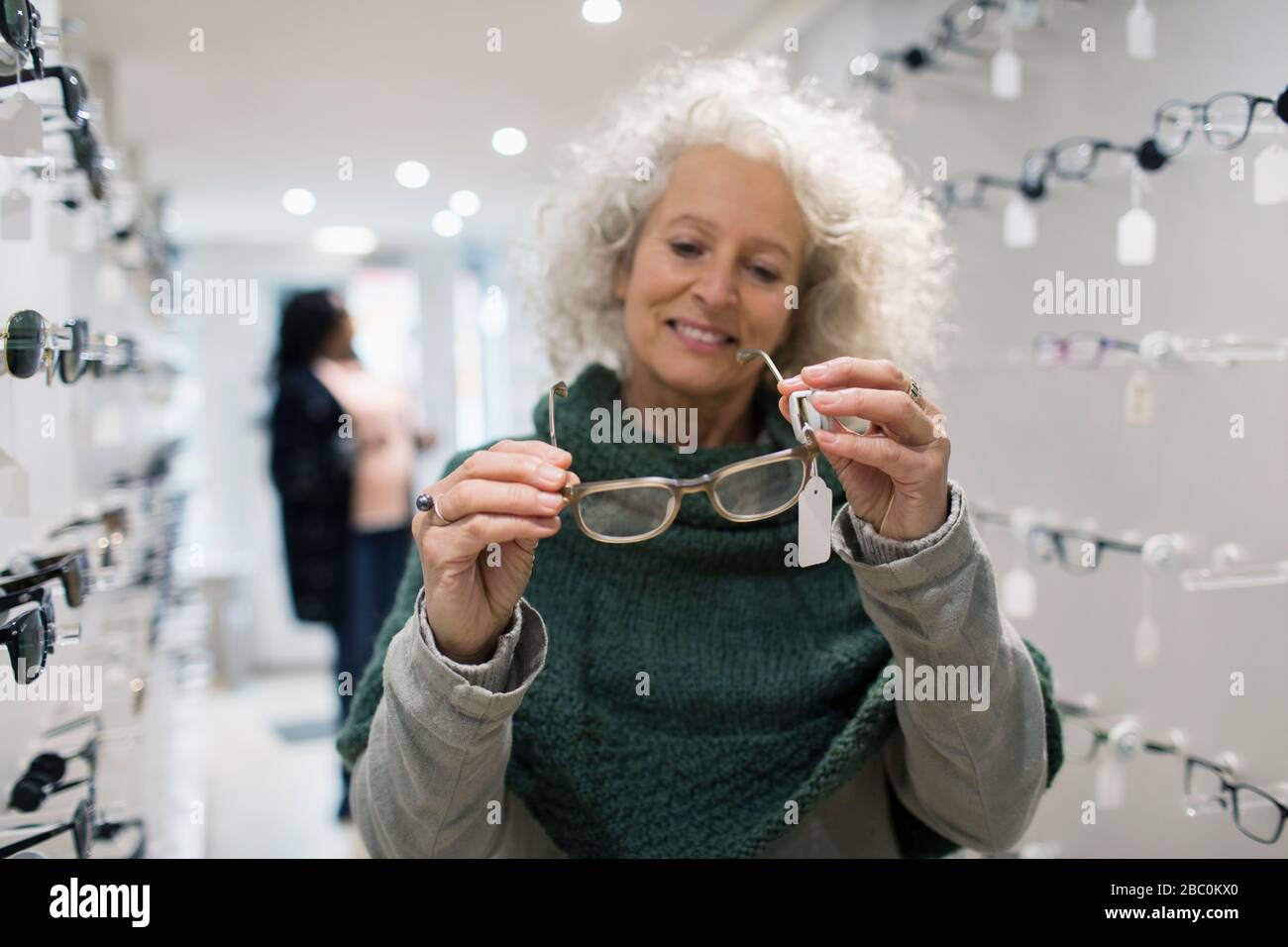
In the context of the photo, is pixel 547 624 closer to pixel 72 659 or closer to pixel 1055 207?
pixel 72 659

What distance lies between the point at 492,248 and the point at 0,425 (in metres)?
0.72

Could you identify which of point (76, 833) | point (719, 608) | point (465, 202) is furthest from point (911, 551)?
point (465, 202)

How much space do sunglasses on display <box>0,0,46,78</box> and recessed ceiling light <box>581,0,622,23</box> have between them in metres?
0.52

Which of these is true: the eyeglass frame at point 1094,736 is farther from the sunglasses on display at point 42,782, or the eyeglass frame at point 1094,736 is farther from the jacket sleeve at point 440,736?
the sunglasses on display at point 42,782

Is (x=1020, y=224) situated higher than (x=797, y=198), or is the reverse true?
(x=1020, y=224)

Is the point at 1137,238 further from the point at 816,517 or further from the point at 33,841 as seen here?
the point at 33,841

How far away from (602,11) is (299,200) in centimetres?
80

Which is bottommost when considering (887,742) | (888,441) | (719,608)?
(887,742)

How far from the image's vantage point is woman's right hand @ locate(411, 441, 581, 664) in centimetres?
58

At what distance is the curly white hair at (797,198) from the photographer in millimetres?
835

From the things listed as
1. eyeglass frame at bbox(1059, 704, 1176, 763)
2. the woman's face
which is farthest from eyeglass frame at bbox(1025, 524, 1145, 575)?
the woman's face

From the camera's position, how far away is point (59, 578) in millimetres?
752

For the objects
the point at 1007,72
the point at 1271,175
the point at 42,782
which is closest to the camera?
the point at 42,782

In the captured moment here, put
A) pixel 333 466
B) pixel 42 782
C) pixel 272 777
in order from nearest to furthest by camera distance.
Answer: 1. pixel 42 782
2. pixel 333 466
3. pixel 272 777
